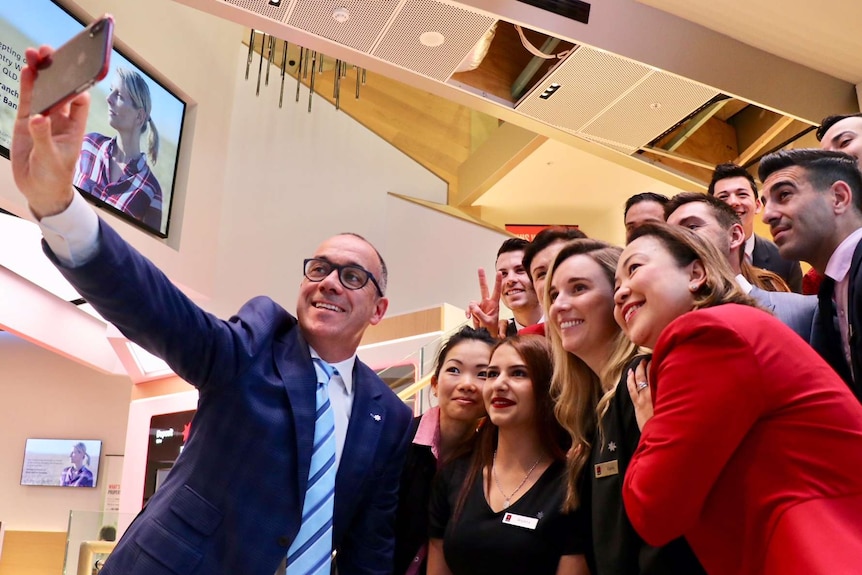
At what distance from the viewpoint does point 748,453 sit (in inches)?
53.6

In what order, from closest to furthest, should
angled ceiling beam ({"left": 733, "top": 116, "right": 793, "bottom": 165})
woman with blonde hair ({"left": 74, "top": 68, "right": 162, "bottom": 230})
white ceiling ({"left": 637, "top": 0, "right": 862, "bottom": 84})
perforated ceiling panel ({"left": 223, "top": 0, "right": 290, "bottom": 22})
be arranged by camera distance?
white ceiling ({"left": 637, "top": 0, "right": 862, "bottom": 84})
perforated ceiling panel ({"left": 223, "top": 0, "right": 290, "bottom": 22})
angled ceiling beam ({"left": 733, "top": 116, "right": 793, "bottom": 165})
woman with blonde hair ({"left": 74, "top": 68, "right": 162, "bottom": 230})

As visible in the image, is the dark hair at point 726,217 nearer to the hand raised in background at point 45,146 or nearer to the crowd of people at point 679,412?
the crowd of people at point 679,412

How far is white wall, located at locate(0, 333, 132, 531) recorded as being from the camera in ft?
36.5

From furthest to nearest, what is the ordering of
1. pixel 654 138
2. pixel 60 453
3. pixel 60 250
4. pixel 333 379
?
pixel 60 453 → pixel 654 138 → pixel 333 379 → pixel 60 250

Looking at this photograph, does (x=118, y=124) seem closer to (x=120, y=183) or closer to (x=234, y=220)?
(x=120, y=183)

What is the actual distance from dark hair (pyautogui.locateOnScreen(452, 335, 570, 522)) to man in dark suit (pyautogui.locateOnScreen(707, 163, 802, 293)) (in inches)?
62.3

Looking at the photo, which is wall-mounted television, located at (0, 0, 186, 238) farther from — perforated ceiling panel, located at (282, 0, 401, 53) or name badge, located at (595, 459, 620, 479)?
name badge, located at (595, 459, 620, 479)

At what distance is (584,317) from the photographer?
2.09 meters

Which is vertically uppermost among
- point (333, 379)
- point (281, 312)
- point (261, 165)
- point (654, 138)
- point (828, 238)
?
point (261, 165)

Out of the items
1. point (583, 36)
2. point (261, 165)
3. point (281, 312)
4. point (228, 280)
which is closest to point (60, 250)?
point (281, 312)

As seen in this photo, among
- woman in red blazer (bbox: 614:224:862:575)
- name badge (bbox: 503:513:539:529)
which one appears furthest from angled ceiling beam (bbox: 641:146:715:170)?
woman in red blazer (bbox: 614:224:862:575)

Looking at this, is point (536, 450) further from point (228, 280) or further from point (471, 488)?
point (228, 280)

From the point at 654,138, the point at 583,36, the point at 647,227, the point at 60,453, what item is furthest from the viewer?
the point at 60,453

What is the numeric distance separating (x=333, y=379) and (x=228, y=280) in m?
8.12
